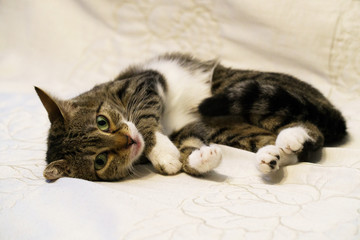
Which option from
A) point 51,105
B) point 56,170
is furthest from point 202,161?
point 51,105

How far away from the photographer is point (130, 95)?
178 cm

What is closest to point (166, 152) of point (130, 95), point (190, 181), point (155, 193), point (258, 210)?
point (190, 181)

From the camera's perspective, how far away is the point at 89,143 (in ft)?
4.81

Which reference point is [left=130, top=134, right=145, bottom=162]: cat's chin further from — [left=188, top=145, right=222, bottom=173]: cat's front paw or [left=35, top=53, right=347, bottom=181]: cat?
[left=188, top=145, right=222, bottom=173]: cat's front paw

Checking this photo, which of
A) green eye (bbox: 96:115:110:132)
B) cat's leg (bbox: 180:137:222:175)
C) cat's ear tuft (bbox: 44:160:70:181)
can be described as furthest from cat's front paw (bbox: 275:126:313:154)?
cat's ear tuft (bbox: 44:160:70:181)

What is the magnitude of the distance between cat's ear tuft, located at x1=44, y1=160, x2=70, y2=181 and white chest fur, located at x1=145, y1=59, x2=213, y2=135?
2.01 feet

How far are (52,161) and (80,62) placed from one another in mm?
1508

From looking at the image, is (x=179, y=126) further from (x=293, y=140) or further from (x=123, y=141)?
(x=293, y=140)

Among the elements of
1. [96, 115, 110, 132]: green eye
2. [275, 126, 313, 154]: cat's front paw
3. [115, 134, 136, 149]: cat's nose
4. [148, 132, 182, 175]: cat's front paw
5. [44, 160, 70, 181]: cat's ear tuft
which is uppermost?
[275, 126, 313, 154]: cat's front paw

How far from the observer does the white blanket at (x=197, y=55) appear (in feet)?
3.39

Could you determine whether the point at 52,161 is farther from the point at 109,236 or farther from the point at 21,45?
the point at 21,45

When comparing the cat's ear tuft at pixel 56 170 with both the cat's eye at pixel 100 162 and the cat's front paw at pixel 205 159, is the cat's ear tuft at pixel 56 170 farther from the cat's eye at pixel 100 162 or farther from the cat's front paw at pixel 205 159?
the cat's front paw at pixel 205 159

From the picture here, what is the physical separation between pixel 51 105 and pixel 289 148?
100 centimetres

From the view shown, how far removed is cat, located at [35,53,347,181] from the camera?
1464 millimetres
